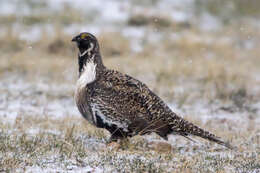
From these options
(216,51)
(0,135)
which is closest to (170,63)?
(216,51)

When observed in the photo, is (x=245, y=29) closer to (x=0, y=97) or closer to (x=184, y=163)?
(x=0, y=97)

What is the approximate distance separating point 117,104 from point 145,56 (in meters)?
8.27

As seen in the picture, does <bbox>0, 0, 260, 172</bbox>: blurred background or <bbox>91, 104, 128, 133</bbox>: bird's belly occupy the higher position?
<bbox>0, 0, 260, 172</bbox>: blurred background

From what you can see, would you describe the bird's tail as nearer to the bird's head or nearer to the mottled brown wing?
the mottled brown wing

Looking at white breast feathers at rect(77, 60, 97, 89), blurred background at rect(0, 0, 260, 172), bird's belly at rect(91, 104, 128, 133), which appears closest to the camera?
bird's belly at rect(91, 104, 128, 133)

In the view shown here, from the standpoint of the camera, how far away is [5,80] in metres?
9.88

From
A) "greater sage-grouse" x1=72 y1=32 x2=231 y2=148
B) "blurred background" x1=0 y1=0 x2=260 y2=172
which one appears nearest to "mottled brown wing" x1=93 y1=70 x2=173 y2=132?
"greater sage-grouse" x1=72 y1=32 x2=231 y2=148

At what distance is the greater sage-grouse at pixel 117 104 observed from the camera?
16.1 feet

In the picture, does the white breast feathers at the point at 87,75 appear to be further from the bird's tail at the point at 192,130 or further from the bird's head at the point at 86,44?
the bird's tail at the point at 192,130

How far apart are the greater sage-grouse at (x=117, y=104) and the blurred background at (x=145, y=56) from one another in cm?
119

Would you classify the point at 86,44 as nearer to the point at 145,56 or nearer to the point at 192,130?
the point at 192,130

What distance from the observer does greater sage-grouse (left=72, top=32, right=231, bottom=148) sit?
16.1ft

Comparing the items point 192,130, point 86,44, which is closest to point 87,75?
point 86,44

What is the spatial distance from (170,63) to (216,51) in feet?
8.49
